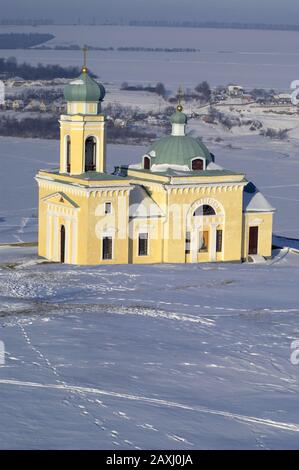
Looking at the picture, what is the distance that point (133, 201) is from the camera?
2377cm

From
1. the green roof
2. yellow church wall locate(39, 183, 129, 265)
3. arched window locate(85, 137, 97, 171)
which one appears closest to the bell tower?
arched window locate(85, 137, 97, 171)

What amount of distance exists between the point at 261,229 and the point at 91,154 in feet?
12.2

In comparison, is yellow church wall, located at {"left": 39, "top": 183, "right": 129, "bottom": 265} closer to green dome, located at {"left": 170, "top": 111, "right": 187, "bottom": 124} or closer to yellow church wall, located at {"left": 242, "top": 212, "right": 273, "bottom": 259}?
green dome, located at {"left": 170, "top": 111, "right": 187, "bottom": 124}

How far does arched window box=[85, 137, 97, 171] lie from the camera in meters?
24.0

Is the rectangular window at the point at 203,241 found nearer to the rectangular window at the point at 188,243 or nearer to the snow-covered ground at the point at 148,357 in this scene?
the rectangular window at the point at 188,243

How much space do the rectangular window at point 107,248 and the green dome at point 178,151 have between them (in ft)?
6.49

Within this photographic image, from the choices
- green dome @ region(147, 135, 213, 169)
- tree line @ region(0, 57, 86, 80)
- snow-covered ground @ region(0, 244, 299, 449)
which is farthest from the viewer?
tree line @ region(0, 57, 86, 80)

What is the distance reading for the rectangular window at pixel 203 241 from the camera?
24266mm

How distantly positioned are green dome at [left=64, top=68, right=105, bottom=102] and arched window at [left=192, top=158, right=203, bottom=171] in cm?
216

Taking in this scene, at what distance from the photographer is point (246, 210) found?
24.9 m

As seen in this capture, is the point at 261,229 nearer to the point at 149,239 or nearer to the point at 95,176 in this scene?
the point at 149,239

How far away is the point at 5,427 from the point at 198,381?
3046 mm

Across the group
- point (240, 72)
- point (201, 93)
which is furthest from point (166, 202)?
point (240, 72)

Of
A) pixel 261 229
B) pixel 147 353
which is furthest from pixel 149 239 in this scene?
pixel 147 353
